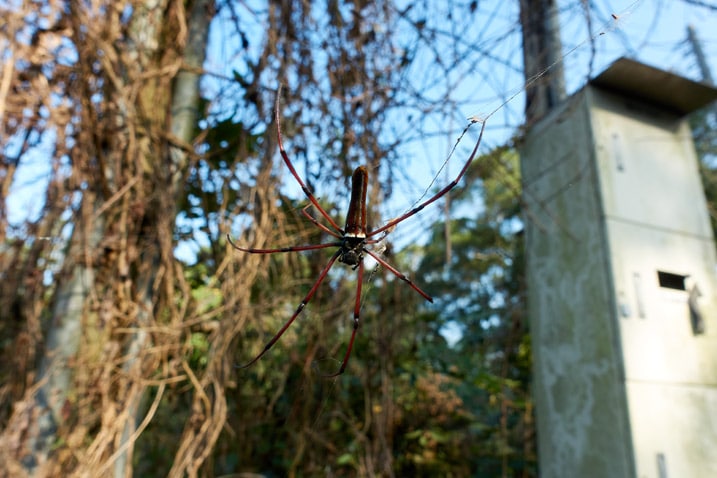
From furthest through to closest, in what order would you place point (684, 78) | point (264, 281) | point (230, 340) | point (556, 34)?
point (556, 34) < point (684, 78) < point (264, 281) < point (230, 340)

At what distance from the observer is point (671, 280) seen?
3.13 metres

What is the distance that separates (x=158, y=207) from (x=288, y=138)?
775mm

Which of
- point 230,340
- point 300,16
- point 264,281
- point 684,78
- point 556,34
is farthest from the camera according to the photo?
point 556,34

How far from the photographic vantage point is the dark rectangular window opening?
309cm

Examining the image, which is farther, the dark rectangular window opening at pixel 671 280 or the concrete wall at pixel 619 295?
the dark rectangular window opening at pixel 671 280

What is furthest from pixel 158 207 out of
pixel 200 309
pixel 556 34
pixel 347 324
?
pixel 556 34

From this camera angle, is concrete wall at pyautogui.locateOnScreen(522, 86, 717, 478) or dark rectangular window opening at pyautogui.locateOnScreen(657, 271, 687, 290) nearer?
concrete wall at pyautogui.locateOnScreen(522, 86, 717, 478)

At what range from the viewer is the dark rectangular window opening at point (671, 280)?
3.09 metres

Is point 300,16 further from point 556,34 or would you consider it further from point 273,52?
point 556,34

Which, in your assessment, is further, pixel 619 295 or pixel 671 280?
pixel 671 280

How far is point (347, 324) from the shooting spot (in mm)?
2893

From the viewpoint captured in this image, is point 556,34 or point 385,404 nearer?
point 385,404

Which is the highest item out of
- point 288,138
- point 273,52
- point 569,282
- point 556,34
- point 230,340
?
point 556,34

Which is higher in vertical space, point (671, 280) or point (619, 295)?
point (671, 280)
